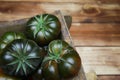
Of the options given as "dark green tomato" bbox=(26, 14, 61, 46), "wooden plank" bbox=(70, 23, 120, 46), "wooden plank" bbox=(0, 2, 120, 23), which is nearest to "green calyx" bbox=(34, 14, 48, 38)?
"dark green tomato" bbox=(26, 14, 61, 46)

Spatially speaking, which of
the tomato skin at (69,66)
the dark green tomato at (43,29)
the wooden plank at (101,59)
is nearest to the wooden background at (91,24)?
the wooden plank at (101,59)

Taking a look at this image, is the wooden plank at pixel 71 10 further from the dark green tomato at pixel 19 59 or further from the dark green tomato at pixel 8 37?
the dark green tomato at pixel 19 59

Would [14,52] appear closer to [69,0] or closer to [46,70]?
[46,70]

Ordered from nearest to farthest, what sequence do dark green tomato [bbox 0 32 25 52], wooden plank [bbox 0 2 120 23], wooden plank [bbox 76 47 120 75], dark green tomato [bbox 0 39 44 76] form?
dark green tomato [bbox 0 39 44 76], dark green tomato [bbox 0 32 25 52], wooden plank [bbox 76 47 120 75], wooden plank [bbox 0 2 120 23]

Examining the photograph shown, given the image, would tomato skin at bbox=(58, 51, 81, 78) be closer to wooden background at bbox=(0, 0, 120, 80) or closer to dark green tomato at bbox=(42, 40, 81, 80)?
dark green tomato at bbox=(42, 40, 81, 80)

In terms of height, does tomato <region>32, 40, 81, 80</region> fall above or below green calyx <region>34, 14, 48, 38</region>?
below

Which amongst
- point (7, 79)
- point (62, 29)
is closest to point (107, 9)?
point (62, 29)

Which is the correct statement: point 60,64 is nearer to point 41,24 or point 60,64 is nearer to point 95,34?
point 41,24

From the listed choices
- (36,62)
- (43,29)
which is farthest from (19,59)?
(43,29)
